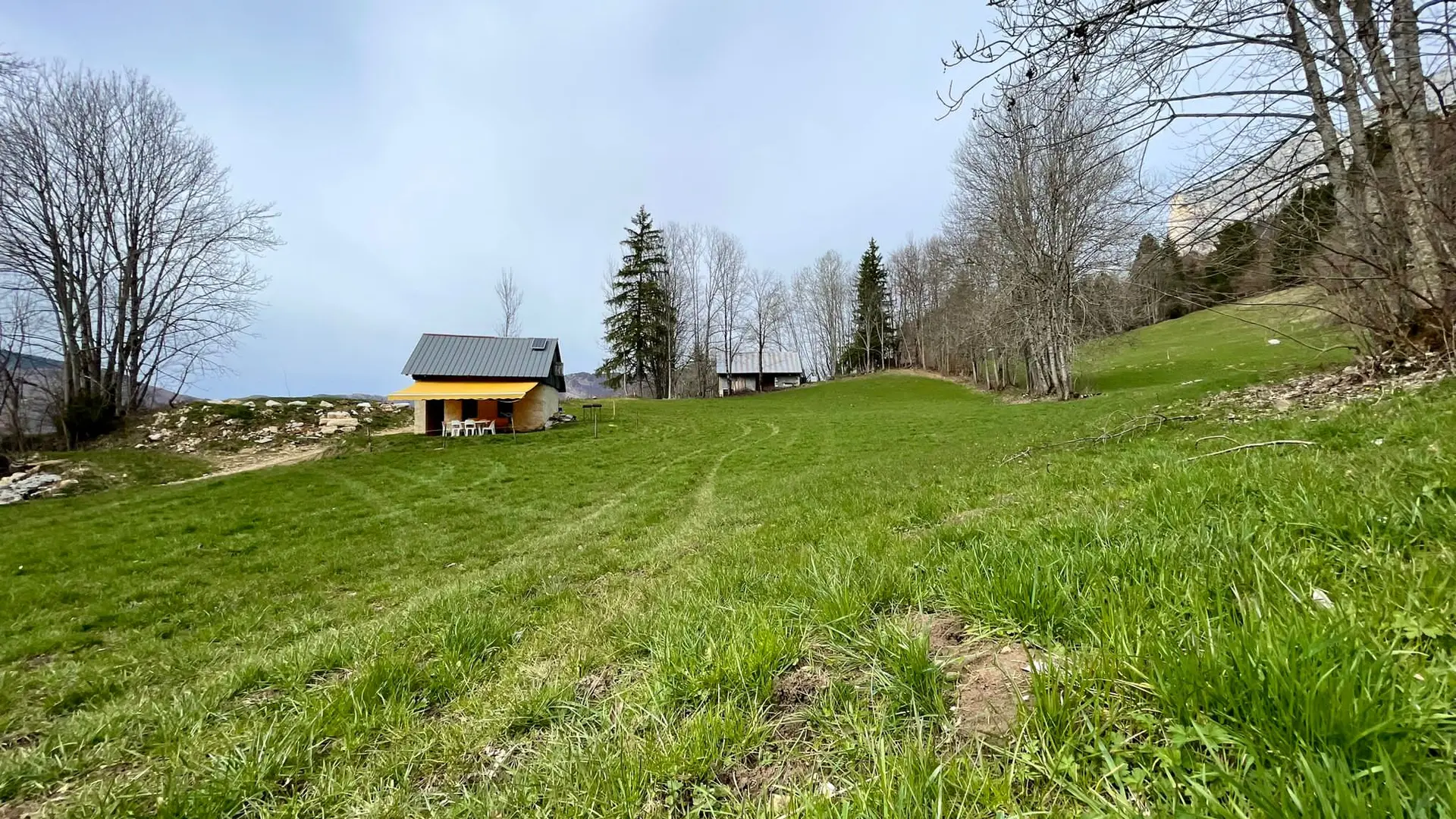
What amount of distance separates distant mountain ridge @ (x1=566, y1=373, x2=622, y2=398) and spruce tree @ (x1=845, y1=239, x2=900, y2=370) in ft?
102

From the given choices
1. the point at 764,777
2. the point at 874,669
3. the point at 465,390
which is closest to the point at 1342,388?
the point at 874,669

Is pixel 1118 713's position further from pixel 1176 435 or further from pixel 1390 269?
pixel 1390 269

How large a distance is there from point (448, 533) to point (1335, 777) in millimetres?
12283

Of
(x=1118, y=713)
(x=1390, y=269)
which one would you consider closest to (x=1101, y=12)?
(x=1118, y=713)

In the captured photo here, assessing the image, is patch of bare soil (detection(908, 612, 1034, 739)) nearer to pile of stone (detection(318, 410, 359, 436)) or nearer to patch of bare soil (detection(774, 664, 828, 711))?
patch of bare soil (detection(774, 664, 828, 711))

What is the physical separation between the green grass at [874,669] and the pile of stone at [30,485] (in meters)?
15.9

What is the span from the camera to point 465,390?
1118 inches

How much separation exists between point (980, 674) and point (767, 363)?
65.1m

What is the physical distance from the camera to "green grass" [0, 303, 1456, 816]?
4.13 ft

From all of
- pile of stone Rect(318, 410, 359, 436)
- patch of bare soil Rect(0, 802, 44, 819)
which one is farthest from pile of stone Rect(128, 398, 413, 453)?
patch of bare soil Rect(0, 802, 44, 819)

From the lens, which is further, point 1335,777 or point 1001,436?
point 1001,436

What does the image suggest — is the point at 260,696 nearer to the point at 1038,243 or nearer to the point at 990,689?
the point at 990,689

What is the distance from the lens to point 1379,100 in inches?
179

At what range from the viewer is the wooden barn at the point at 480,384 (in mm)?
27484
